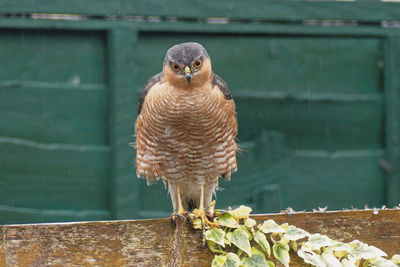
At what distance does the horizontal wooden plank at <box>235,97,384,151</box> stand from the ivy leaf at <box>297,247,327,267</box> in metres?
1.95

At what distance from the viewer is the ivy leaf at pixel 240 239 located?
7.28ft

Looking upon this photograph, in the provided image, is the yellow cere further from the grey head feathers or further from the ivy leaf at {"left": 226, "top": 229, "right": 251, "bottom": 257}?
the ivy leaf at {"left": 226, "top": 229, "right": 251, "bottom": 257}

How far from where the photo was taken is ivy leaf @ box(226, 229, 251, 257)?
2.22 meters

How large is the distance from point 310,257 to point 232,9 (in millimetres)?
2257

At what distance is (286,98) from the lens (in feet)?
13.9

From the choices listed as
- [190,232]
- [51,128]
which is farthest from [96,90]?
[190,232]

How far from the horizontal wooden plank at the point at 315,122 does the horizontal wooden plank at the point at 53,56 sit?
0.99 metres

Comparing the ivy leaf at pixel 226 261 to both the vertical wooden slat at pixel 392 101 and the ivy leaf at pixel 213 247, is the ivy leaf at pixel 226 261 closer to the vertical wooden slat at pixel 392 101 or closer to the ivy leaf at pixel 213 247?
the ivy leaf at pixel 213 247

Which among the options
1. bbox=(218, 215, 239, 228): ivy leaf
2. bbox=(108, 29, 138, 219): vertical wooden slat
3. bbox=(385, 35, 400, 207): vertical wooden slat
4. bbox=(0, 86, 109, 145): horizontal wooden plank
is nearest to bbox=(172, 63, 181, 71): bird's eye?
bbox=(108, 29, 138, 219): vertical wooden slat

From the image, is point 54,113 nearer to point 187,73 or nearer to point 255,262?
point 187,73

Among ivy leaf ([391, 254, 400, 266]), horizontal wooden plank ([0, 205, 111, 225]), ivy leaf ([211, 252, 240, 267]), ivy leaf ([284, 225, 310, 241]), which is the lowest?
horizontal wooden plank ([0, 205, 111, 225])

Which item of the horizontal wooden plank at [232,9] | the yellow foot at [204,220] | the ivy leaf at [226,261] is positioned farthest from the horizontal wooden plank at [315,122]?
the ivy leaf at [226,261]

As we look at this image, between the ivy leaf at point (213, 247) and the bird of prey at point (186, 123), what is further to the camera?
the bird of prey at point (186, 123)


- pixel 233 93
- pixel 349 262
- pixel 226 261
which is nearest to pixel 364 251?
pixel 349 262
